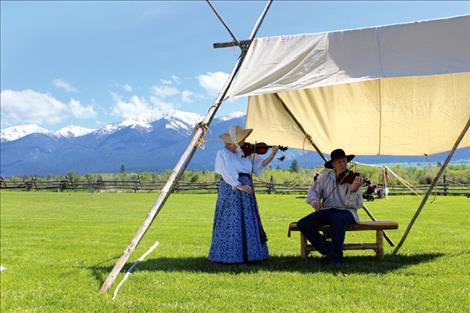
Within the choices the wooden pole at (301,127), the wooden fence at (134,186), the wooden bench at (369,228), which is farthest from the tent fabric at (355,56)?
the wooden fence at (134,186)

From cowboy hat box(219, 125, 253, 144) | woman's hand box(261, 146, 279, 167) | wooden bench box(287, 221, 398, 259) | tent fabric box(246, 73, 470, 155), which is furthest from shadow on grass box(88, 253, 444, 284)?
tent fabric box(246, 73, 470, 155)

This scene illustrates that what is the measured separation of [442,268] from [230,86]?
2.90m

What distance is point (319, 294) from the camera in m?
4.32

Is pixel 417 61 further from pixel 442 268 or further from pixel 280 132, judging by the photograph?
pixel 280 132

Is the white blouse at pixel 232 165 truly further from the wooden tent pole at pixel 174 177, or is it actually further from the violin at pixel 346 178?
the violin at pixel 346 178

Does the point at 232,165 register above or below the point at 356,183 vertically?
above

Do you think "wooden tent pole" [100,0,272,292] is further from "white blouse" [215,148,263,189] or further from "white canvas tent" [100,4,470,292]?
"white blouse" [215,148,263,189]

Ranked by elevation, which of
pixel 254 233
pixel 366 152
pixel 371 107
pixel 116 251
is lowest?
pixel 116 251

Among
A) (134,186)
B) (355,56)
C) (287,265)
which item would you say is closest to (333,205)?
(287,265)

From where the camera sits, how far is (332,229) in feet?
18.2

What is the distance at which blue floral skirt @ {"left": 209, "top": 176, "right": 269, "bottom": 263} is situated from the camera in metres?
5.47

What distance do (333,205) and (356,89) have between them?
65.4 inches

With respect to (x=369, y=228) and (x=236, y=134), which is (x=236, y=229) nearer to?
(x=236, y=134)

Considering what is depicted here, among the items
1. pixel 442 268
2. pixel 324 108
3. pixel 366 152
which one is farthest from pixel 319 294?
pixel 366 152
